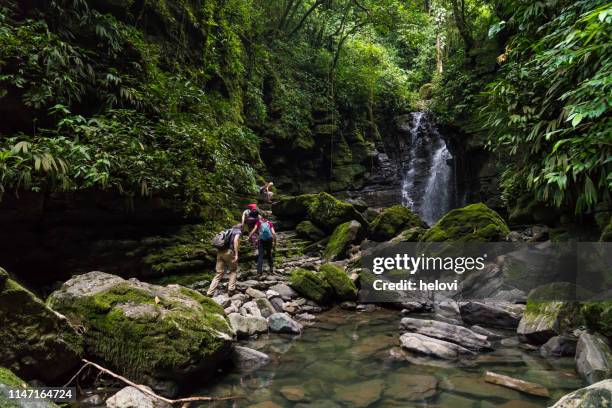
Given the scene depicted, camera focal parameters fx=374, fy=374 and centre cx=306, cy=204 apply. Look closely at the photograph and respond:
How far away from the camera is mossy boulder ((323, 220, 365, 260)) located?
1216cm

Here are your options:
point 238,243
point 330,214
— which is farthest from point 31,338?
point 330,214

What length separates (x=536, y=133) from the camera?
5.65 m

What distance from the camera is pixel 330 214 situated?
46.1 feet

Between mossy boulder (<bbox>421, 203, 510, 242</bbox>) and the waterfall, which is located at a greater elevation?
the waterfall

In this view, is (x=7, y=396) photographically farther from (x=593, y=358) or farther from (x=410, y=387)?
(x=593, y=358)

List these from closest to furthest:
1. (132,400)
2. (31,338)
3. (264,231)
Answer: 1. (132,400)
2. (31,338)
3. (264,231)

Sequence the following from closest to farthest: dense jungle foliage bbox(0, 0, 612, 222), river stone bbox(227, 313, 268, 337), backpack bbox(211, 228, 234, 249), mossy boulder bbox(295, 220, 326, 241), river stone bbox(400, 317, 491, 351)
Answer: dense jungle foliage bbox(0, 0, 612, 222) → river stone bbox(400, 317, 491, 351) → river stone bbox(227, 313, 268, 337) → backpack bbox(211, 228, 234, 249) → mossy boulder bbox(295, 220, 326, 241)

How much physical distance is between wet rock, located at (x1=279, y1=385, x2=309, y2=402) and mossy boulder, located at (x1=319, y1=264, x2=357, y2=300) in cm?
419

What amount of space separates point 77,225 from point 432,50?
29.5 m

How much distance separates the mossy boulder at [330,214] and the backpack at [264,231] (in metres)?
4.60

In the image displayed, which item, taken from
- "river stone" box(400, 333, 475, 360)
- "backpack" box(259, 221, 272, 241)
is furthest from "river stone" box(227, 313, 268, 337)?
"backpack" box(259, 221, 272, 241)

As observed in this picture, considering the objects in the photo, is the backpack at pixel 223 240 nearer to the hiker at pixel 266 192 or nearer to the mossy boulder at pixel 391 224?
the mossy boulder at pixel 391 224

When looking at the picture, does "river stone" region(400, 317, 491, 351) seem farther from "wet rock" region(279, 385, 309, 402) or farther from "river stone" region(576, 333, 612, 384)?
"wet rock" region(279, 385, 309, 402)

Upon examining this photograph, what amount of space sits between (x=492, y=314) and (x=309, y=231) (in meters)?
7.86
